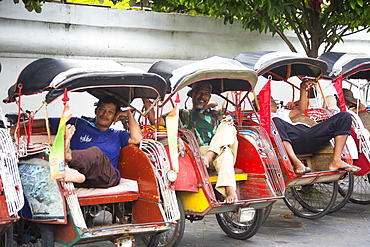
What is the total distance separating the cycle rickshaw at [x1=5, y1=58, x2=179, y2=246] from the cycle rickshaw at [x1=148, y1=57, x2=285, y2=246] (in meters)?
0.27

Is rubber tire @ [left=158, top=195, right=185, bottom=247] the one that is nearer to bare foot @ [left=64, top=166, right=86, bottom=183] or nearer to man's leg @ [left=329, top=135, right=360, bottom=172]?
bare foot @ [left=64, top=166, right=86, bottom=183]

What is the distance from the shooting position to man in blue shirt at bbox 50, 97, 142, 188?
16.1ft

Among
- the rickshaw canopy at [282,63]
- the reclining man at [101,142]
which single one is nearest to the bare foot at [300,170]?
the rickshaw canopy at [282,63]

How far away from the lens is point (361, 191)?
858cm

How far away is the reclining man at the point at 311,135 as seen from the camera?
21.4 ft

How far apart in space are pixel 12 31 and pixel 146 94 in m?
3.88

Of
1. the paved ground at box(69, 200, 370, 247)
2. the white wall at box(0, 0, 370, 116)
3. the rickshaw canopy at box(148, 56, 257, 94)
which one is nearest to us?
the rickshaw canopy at box(148, 56, 257, 94)

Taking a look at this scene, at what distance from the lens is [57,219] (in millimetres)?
4562

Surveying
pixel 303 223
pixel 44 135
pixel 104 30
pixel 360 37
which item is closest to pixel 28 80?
pixel 44 135

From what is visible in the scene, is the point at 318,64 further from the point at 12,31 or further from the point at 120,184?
the point at 12,31

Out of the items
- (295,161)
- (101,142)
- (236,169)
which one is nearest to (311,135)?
(295,161)

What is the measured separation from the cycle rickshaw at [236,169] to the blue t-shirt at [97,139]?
15.6 inches

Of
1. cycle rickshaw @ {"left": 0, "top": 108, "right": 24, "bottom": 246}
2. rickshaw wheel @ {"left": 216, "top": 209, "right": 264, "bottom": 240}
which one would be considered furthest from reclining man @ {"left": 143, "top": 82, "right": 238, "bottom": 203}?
cycle rickshaw @ {"left": 0, "top": 108, "right": 24, "bottom": 246}

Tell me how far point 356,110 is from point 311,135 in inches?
65.6
